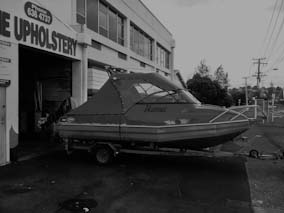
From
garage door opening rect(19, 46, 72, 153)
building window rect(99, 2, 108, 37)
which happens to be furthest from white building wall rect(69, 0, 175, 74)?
garage door opening rect(19, 46, 72, 153)

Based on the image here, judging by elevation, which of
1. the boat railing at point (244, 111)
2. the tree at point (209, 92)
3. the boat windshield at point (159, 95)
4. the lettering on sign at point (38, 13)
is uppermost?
the lettering on sign at point (38, 13)

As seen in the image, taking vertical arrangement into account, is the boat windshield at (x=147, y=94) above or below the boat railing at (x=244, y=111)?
above

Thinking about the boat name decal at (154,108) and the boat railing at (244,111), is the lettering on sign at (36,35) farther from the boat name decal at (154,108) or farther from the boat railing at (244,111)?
the boat railing at (244,111)

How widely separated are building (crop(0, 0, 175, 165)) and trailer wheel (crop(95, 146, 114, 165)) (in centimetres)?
227

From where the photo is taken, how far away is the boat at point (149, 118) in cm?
597

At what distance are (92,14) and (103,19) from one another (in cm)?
121

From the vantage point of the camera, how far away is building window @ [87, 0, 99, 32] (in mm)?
12070

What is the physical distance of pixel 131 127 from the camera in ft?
20.8

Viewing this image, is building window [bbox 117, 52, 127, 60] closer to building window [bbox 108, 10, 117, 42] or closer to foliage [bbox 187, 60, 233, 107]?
building window [bbox 108, 10, 117, 42]

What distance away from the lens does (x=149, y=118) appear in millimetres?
6246

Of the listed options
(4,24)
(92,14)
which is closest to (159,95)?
(4,24)

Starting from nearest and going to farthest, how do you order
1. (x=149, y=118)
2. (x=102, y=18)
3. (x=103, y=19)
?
(x=149, y=118) → (x=102, y=18) → (x=103, y=19)

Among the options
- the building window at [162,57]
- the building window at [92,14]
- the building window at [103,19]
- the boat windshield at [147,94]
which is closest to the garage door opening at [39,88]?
the building window at [92,14]

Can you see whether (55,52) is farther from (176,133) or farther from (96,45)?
(176,133)
